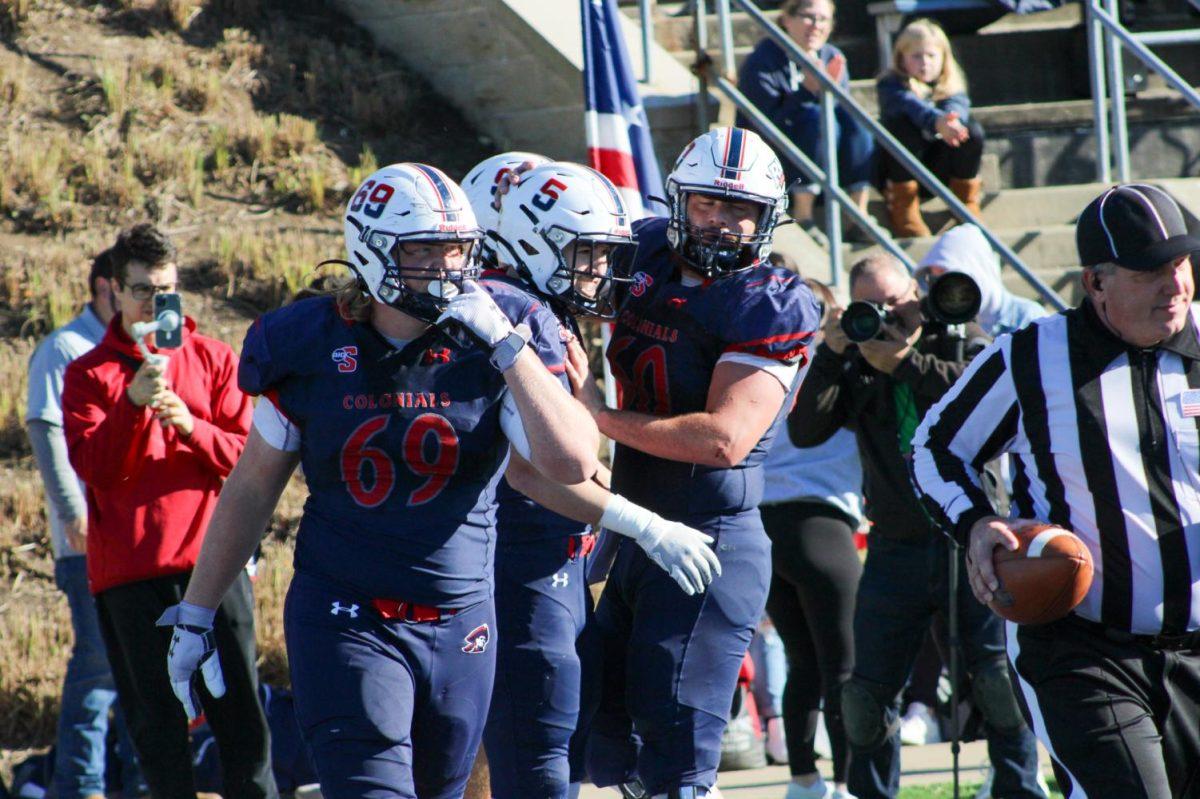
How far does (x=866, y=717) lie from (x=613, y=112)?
129 inches

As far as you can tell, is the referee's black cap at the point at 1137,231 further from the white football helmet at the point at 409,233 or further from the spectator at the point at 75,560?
the spectator at the point at 75,560

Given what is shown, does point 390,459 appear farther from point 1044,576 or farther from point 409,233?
point 1044,576

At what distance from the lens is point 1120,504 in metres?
3.70

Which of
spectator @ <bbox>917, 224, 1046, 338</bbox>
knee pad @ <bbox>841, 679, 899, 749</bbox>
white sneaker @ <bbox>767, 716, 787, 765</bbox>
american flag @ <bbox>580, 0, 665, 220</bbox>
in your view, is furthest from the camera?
american flag @ <bbox>580, 0, 665, 220</bbox>

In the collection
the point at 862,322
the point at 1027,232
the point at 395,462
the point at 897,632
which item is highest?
the point at 1027,232

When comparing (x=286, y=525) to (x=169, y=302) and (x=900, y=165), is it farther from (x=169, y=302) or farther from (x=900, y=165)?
(x=900, y=165)

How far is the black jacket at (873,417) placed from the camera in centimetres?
563

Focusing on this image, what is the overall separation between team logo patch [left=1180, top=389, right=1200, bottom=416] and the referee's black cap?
293 millimetres

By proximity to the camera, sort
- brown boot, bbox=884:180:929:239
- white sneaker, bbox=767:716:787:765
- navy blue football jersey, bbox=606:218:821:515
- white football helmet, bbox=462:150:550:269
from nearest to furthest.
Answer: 1. navy blue football jersey, bbox=606:218:821:515
2. white football helmet, bbox=462:150:550:269
3. white sneaker, bbox=767:716:787:765
4. brown boot, bbox=884:180:929:239

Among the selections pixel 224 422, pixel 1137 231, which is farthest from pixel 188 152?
pixel 1137 231

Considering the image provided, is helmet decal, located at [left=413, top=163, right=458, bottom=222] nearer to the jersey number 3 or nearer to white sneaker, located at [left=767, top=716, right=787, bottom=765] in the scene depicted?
the jersey number 3

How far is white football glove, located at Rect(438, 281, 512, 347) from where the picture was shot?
363cm

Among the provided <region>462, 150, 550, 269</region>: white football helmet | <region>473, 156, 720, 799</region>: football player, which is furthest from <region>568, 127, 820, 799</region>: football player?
<region>462, 150, 550, 269</region>: white football helmet

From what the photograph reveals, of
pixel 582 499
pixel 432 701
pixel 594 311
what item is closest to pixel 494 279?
pixel 594 311
